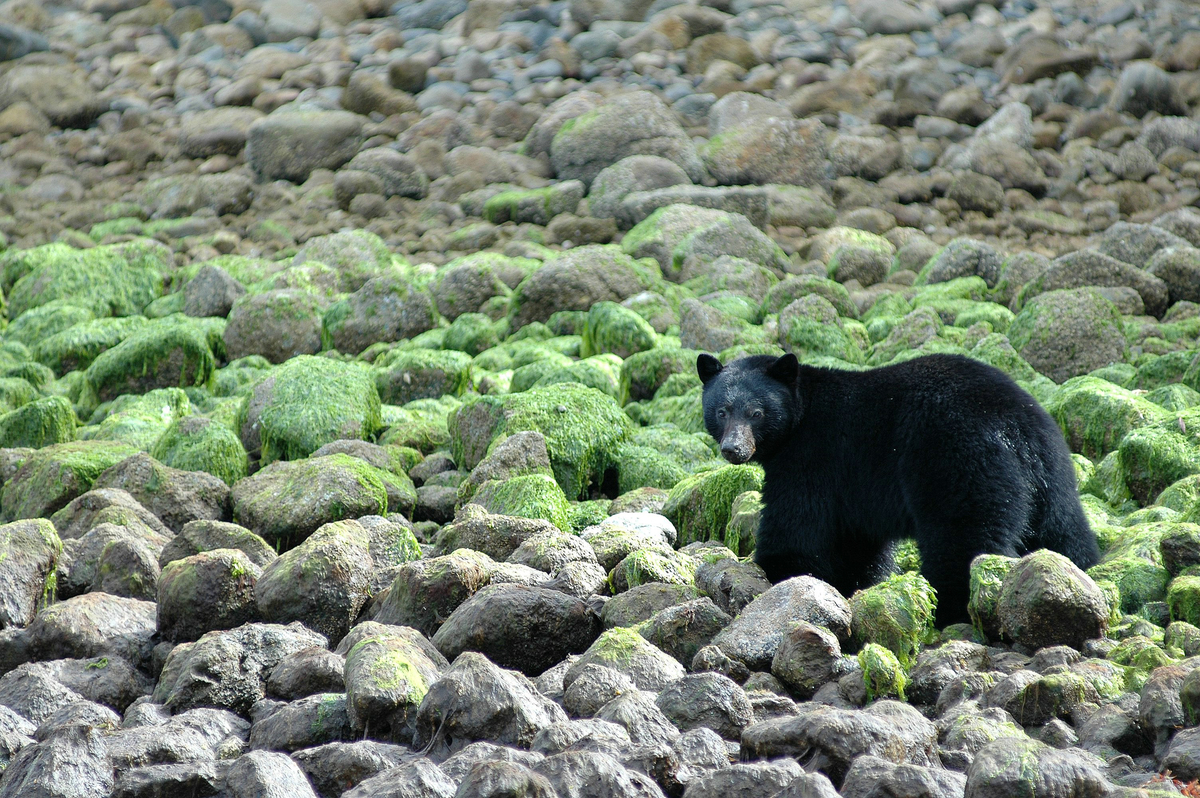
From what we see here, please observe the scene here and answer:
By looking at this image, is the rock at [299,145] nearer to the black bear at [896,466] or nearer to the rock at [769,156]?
the rock at [769,156]

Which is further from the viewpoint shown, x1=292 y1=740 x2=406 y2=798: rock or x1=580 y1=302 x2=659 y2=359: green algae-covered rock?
x1=580 y1=302 x2=659 y2=359: green algae-covered rock

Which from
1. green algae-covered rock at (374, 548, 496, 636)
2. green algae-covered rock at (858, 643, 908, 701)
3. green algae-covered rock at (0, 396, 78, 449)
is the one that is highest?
green algae-covered rock at (858, 643, 908, 701)

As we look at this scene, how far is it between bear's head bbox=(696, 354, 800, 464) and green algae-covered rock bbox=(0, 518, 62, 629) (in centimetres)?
314

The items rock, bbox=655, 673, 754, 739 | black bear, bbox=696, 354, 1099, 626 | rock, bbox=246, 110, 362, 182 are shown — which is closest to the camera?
rock, bbox=655, 673, 754, 739

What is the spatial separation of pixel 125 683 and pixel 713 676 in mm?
2364

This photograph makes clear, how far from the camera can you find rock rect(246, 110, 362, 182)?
710 inches

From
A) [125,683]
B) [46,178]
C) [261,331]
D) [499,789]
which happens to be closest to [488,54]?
[46,178]

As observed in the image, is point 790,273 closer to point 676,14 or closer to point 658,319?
point 658,319

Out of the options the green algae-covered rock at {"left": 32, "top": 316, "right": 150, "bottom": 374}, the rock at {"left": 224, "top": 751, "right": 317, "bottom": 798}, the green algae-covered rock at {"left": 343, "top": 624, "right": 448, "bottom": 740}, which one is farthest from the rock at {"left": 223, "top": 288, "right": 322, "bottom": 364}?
the rock at {"left": 224, "top": 751, "right": 317, "bottom": 798}

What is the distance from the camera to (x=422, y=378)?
9625mm

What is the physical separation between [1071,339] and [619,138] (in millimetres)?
9242

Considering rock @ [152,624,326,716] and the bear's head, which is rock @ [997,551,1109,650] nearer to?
the bear's head

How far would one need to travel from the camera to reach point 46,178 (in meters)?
18.8

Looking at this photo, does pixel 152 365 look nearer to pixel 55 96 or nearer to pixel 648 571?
pixel 648 571
